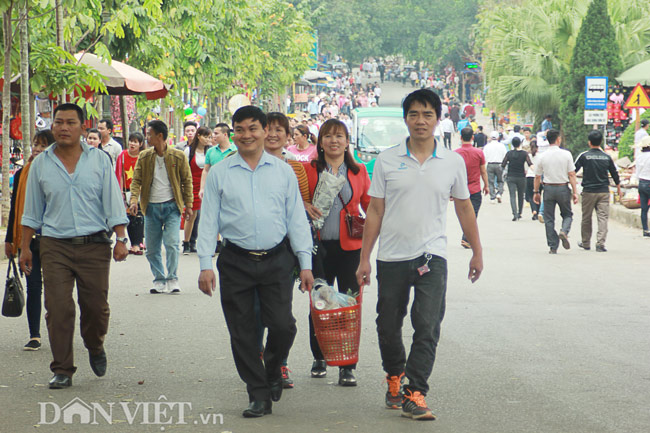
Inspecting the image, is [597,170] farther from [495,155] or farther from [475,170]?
[495,155]

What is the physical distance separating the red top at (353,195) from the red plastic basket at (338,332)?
60 cm

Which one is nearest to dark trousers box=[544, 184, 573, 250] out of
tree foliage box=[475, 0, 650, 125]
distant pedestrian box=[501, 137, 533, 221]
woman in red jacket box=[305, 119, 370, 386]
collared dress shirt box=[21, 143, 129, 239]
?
distant pedestrian box=[501, 137, 533, 221]

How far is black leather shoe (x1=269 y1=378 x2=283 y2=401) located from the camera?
6.29m

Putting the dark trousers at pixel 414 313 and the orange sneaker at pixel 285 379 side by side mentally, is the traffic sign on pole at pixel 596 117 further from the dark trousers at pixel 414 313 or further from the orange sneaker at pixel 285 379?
the dark trousers at pixel 414 313

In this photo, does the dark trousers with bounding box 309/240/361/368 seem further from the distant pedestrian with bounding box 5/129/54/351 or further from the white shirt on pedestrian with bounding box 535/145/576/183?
the white shirt on pedestrian with bounding box 535/145/576/183

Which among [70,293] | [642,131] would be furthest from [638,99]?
[70,293]

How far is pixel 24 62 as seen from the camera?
1506cm

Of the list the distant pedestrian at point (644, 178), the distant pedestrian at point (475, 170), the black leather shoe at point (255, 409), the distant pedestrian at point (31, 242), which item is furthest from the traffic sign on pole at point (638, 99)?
the black leather shoe at point (255, 409)

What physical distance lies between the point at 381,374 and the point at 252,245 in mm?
1671

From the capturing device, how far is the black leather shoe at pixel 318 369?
713cm

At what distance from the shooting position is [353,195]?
707cm

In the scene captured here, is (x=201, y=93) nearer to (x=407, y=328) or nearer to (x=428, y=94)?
(x=407, y=328)

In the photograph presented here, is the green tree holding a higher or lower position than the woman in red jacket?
higher

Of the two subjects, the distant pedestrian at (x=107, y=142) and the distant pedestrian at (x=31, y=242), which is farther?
the distant pedestrian at (x=107, y=142)
